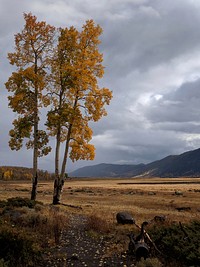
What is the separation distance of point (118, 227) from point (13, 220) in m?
6.20

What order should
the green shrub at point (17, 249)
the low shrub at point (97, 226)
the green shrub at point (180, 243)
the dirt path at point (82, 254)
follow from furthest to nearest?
the low shrub at point (97, 226), the dirt path at point (82, 254), the green shrub at point (180, 243), the green shrub at point (17, 249)

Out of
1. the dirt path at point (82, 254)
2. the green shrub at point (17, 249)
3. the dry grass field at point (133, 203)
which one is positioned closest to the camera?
the green shrub at point (17, 249)

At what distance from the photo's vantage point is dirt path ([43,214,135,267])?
11758mm

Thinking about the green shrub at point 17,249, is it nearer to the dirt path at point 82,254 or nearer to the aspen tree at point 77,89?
the dirt path at point 82,254

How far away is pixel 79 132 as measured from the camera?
28656 millimetres

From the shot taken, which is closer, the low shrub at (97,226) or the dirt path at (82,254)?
the dirt path at (82,254)

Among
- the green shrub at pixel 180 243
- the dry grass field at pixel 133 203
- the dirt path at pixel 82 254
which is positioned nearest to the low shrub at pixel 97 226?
the dirt path at pixel 82 254

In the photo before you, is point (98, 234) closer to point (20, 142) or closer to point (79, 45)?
point (20, 142)

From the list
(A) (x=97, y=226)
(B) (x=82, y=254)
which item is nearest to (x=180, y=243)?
(B) (x=82, y=254)

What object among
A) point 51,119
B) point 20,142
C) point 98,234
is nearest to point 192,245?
point 98,234

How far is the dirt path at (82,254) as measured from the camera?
463 inches

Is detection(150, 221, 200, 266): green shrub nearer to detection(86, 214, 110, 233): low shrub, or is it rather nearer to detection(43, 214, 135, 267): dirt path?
detection(43, 214, 135, 267): dirt path

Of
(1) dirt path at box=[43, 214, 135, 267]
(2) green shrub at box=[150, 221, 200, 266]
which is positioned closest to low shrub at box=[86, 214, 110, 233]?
(1) dirt path at box=[43, 214, 135, 267]

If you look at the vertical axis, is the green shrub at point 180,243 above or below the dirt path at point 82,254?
above
